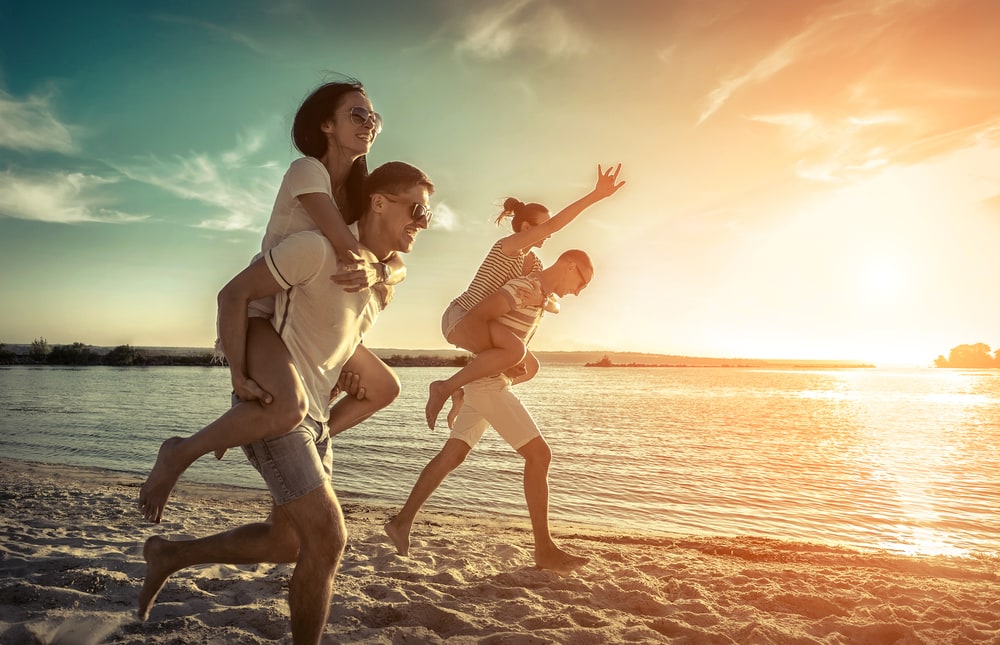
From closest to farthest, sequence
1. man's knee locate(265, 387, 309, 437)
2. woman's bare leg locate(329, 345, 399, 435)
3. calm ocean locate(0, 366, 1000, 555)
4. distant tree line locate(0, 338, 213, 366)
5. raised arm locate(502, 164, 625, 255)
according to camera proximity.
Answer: man's knee locate(265, 387, 309, 437) < woman's bare leg locate(329, 345, 399, 435) < raised arm locate(502, 164, 625, 255) < calm ocean locate(0, 366, 1000, 555) < distant tree line locate(0, 338, 213, 366)

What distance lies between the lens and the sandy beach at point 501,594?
3.92 m

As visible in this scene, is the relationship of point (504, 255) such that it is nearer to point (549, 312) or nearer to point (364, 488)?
point (549, 312)

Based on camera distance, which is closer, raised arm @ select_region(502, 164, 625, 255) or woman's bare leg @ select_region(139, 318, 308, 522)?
woman's bare leg @ select_region(139, 318, 308, 522)

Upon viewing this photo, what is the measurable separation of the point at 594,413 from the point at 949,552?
19.4m

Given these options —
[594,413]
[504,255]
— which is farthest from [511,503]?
[594,413]

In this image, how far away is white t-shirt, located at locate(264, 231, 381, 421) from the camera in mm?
2721

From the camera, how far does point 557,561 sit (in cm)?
528

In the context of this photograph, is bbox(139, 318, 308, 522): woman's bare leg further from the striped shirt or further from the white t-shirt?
the striped shirt

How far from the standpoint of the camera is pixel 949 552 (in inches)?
292

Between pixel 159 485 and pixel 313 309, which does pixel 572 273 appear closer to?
pixel 313 309

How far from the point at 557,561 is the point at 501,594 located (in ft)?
2.32

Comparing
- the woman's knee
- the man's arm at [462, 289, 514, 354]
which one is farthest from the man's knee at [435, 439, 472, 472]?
the woman's knee

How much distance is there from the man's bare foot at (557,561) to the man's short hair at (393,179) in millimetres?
3422

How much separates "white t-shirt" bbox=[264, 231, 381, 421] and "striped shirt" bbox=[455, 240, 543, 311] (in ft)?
7.52
